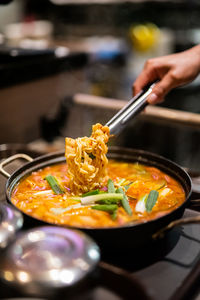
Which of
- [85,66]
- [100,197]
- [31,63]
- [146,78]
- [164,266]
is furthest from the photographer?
[85,66]

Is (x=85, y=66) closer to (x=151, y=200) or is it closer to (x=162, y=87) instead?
(x=162, y=87)

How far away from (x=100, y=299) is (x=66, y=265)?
23cm

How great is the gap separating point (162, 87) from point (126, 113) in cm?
36

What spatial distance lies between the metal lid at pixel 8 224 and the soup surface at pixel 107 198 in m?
0.18

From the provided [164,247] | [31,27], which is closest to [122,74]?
[31,27]

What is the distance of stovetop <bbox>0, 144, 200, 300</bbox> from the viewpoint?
1.08 metres

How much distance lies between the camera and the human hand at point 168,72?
1.98 meters

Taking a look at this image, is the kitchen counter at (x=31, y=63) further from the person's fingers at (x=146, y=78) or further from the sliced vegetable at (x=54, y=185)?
the sliced vegetable at (x=54, y=185)

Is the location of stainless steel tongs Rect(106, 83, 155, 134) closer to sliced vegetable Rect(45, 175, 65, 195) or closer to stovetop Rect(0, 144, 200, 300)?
sliced vegetable Rect(45, 175, 65, 195)

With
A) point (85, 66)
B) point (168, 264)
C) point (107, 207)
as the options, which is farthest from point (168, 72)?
point (85, 66)

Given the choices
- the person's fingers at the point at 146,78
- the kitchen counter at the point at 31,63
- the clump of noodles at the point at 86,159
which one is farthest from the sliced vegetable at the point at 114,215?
the kitchen counter at the point at 31,63

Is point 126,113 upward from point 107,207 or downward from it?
upward

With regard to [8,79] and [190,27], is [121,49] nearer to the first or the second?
[190,27]

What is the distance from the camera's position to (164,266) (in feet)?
3.93
